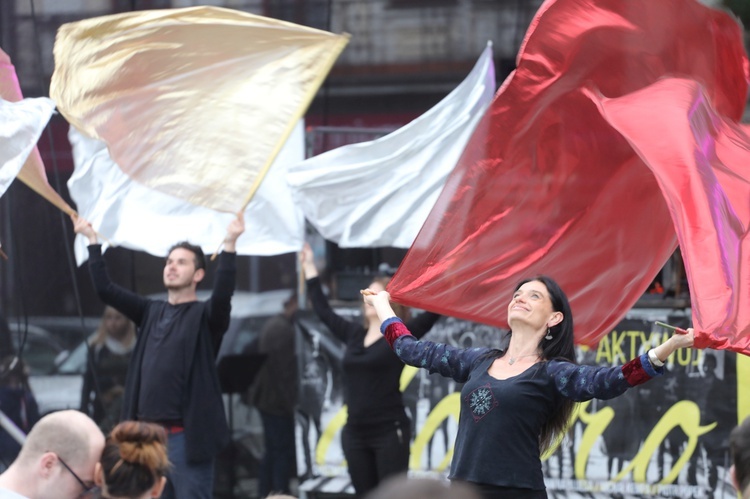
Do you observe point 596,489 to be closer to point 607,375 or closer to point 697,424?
point 697,424

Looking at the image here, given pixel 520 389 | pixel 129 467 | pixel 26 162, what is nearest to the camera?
pixel 129 467

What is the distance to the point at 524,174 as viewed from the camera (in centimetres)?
471

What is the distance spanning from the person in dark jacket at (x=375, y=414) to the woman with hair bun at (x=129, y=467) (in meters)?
2.23

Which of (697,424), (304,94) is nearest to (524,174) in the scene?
(304,94)

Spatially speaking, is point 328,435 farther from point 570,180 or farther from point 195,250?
point 570,180

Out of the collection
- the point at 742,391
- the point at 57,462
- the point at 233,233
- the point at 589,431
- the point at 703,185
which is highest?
the point at 703,185

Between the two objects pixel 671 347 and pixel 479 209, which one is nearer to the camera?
pixel 671 347

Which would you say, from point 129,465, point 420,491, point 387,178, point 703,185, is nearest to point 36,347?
point 387,178

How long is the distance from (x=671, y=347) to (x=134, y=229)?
317 cm

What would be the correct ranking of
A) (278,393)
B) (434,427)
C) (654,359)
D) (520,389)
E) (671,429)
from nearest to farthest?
1. (654,359)
2. (520,389)
3. (671,429)
4. (434,427)
5. (278,393)

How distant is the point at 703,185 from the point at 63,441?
2.29 meters

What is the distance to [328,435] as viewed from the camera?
609 centimetres

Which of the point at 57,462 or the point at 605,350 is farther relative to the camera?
the point at 605,350

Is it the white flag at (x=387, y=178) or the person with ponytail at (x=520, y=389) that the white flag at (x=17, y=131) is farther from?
the person with ponytail at (x=520, y=389)
